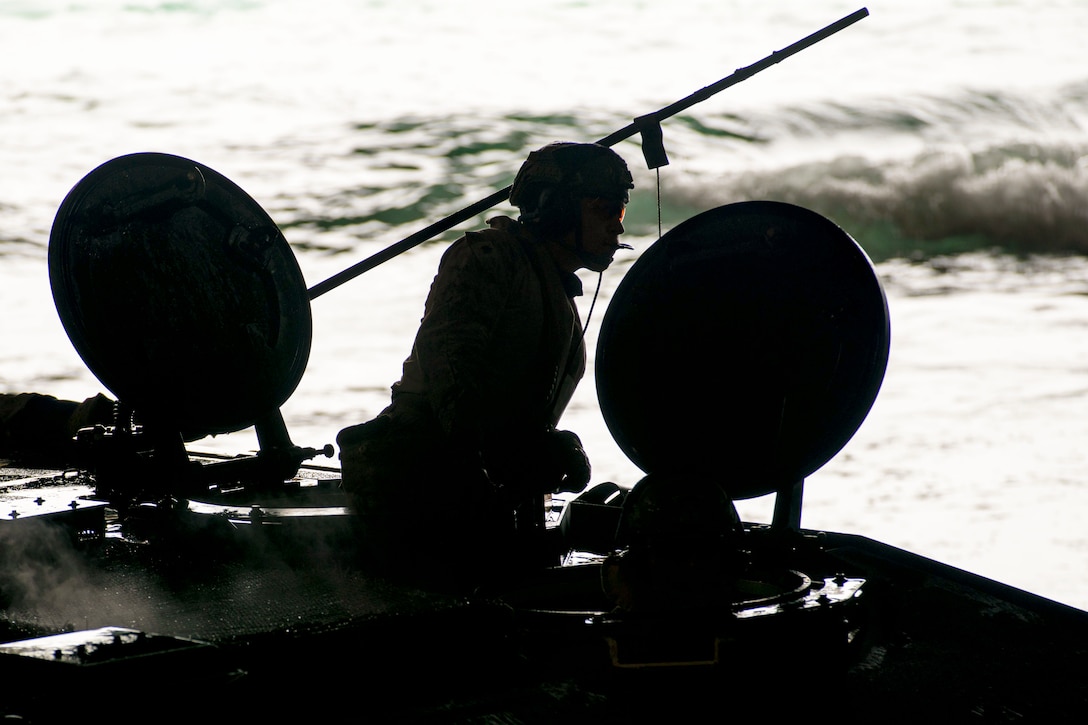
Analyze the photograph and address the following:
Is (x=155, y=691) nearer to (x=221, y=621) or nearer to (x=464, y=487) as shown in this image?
(x=221, y=621)

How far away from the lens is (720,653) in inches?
115

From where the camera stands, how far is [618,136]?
5270 mm

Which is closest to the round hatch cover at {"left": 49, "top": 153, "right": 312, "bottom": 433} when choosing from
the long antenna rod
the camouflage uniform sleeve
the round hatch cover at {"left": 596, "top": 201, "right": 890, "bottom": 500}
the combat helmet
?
the long antenna rod

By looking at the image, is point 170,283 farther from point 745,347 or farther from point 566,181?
point 745,347

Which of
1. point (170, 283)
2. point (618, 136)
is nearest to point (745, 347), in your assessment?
point (618, 136)

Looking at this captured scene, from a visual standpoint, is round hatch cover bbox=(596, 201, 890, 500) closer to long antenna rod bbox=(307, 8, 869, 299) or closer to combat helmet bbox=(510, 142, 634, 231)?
combat helmet bbox=(510, 142, 634, 231)

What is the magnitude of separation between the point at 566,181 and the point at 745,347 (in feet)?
2.90

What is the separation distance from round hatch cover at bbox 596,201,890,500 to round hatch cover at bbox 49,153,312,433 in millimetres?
1438

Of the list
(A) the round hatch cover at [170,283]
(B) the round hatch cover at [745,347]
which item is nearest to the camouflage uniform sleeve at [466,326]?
(B) the round hatch cover at [745,347]

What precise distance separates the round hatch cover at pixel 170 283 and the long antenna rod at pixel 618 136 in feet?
1.31

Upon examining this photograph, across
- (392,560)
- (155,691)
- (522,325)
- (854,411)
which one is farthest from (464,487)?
(155,691)

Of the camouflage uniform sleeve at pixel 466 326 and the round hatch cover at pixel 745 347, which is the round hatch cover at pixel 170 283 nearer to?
the camouflage uniform sleeve at pixel 466 326

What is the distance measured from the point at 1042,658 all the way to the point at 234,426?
10.0 ft

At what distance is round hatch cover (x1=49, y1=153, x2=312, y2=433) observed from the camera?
4.74 metres
